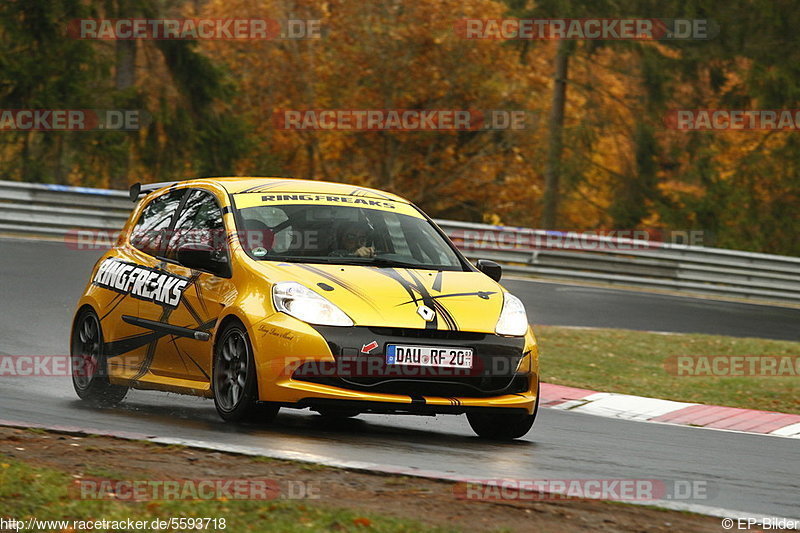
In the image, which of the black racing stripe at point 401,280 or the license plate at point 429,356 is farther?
the black racing stripe at point 401,280

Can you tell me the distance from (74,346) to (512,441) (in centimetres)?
363

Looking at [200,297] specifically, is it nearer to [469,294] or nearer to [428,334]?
[428,334]

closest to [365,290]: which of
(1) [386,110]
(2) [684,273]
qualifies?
(2) [684,273]

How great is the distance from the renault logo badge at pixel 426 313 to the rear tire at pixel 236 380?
106 cm

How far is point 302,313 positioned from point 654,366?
736 centimetres

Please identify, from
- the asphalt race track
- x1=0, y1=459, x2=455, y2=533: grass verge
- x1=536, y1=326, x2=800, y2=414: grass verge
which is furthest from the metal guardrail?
x1=0, y1=459, x2=455, y2=533: grass verge

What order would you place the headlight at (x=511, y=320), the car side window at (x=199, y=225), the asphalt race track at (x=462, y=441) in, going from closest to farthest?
the asphalt race track at (x=462, y=441)
the headlight at (x=511, y=320)
the car side window at (x=199, y=225)

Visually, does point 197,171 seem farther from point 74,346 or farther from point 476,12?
point 74,346

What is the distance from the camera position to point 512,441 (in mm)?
8797

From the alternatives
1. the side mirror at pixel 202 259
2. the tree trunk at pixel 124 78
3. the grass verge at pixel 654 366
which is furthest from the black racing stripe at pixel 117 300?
the tree trunk at pixel 124 78

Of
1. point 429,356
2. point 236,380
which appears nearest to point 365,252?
point 429,356

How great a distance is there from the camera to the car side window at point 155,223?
31.8 ft

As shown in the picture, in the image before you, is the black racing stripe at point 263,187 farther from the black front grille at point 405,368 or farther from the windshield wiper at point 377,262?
the black front grille at point 405,368

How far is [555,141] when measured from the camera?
3906 cm
